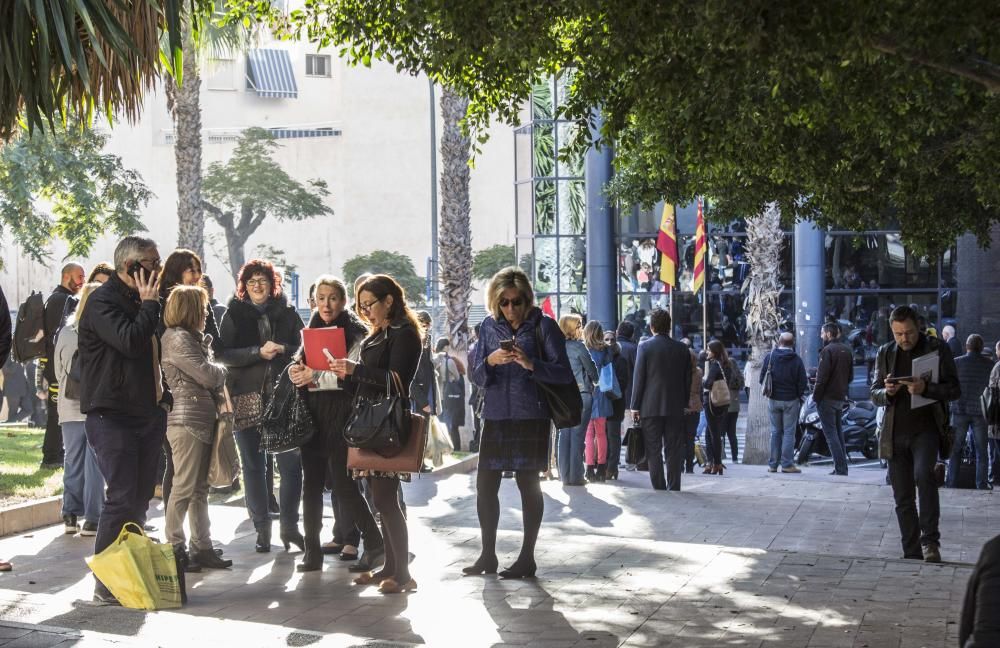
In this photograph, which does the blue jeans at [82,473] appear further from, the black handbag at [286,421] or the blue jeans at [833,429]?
the blue jeans at [833,429]

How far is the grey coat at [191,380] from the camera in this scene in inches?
311

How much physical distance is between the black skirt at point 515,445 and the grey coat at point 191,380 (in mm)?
1665

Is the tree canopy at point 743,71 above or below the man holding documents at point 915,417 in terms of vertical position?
above

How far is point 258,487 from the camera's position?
893 centimetres

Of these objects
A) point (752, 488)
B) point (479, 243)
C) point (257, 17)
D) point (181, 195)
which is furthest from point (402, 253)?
point (257, 17)

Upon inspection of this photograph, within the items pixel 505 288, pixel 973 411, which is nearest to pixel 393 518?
pixel 505 288

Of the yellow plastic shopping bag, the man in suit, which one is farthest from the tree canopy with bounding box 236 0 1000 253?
the yellow plastic shopping bag

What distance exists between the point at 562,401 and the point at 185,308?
232cm

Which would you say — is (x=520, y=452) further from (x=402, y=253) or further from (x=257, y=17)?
(x=402, y=253)

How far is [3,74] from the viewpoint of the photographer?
23.8 ft

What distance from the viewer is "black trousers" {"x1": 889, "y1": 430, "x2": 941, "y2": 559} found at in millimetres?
8820

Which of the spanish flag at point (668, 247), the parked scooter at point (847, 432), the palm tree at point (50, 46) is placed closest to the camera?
the palm tree at point (50, 46)

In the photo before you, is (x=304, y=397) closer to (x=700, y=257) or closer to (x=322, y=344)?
(x=322, y=344)

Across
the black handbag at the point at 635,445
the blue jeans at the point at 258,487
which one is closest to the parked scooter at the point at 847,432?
the black handbag at the point at 635,445
